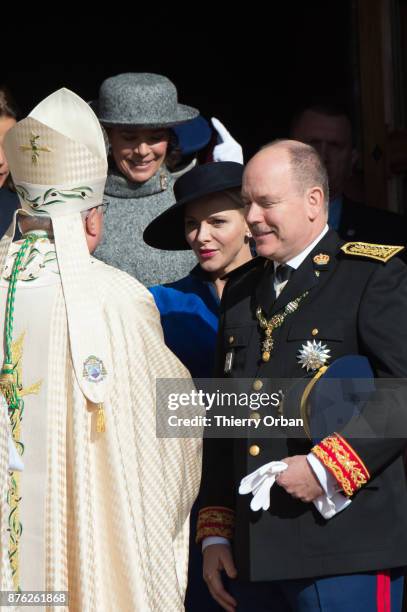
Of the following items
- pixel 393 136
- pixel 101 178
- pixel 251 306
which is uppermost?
pixel 101 178

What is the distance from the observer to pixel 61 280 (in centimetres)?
373

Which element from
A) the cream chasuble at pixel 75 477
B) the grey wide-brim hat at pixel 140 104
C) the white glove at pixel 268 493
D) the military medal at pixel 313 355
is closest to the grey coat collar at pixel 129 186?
the grey wide-brim hat at pixel 140 104

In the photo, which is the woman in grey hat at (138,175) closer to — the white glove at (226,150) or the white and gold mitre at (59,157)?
the white glove at (226,150)

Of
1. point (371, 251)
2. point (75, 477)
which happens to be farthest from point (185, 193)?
point (75, 477)

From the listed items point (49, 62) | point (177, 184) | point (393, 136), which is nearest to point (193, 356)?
point (177, 184)

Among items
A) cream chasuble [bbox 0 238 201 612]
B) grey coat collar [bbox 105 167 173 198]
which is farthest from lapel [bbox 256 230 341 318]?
grey coat collar [bbox 105 167 173 198]

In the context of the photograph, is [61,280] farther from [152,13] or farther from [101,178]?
[152,13]

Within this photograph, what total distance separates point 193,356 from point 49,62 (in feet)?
11.4

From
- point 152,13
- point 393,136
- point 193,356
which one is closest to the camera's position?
point 193,356

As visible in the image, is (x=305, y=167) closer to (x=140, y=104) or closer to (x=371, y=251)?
(x=371, y=251)

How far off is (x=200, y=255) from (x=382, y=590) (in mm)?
1382

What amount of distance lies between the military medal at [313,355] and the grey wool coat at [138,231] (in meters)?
1.35

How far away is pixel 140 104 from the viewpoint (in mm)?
4906

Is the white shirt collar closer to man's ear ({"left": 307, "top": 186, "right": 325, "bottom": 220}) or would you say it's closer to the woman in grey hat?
man's ear ({"left": 307, "top": 186, "right": 325, "bottom": 220})
